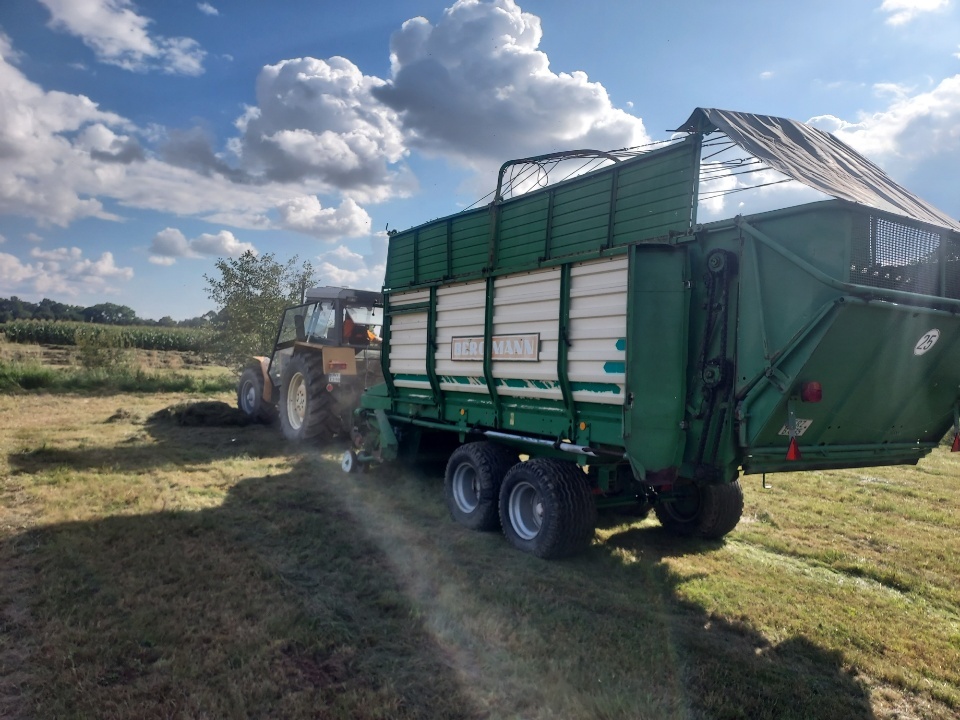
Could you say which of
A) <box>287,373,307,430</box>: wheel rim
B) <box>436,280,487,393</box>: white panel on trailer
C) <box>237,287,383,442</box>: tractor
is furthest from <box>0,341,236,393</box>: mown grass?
<box>436,280,487,393</box>: white panel on trailer

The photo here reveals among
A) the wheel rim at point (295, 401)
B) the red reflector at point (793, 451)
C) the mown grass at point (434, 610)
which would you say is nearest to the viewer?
the mown grass at point (434, 610)

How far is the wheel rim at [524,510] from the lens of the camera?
541cm

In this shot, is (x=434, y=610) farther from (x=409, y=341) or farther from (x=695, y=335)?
(x=409, y=341)

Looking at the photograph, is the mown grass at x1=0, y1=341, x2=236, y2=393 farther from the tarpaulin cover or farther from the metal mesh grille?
the metal mesh grille

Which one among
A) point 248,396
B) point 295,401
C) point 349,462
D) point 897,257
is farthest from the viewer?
point 248,396

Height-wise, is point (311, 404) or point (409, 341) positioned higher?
point (409, 341)

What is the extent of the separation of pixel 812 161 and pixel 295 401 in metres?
7.99

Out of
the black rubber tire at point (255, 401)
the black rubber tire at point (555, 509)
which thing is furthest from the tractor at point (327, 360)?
the black rubber tire at point (555, 509)

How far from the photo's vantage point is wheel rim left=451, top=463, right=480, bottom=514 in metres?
6.25

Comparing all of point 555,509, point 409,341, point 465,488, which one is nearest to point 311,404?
point 409,341

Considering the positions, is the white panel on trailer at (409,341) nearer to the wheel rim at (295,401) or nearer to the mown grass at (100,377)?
the wheel rim at (295,401)

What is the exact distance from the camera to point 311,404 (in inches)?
368

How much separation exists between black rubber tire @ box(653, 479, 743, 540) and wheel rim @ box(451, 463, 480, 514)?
173 cm

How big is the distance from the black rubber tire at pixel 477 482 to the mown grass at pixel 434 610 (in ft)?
0.76
